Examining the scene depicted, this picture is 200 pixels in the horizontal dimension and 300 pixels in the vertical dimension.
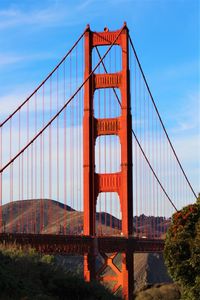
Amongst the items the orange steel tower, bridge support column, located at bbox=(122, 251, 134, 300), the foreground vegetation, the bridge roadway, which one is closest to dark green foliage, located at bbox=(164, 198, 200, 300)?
the bridge roadway

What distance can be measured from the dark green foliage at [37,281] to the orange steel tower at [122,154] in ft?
103

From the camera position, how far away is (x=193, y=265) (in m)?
34.0

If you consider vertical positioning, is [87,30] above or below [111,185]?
above

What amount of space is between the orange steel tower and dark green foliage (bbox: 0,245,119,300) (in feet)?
103

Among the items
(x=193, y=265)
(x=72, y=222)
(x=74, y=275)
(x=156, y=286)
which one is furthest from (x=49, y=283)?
(x=72, y=222)

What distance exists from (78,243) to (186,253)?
37.7ft

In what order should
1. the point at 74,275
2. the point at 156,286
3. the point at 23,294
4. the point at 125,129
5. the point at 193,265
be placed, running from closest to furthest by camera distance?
the point at 23,294 < the point at 74,275 < the point at 193,265 < the point at 156,286 < the point at 125,129

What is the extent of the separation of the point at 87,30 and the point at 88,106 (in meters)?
5.96

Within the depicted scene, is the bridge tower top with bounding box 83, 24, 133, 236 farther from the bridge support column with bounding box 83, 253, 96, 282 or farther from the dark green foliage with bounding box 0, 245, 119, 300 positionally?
the dark green foliage with bounding box 0, 245, 119, 300

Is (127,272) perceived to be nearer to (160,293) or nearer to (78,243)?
(160,293)

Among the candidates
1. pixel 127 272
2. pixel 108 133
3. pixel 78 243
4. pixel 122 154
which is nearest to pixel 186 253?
pixel 78 243

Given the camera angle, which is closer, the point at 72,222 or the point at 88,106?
the point at 88,106

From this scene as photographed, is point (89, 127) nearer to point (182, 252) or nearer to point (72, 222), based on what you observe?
point (182, 252)

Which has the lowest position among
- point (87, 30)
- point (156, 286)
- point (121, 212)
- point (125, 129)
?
point (156, 286)
